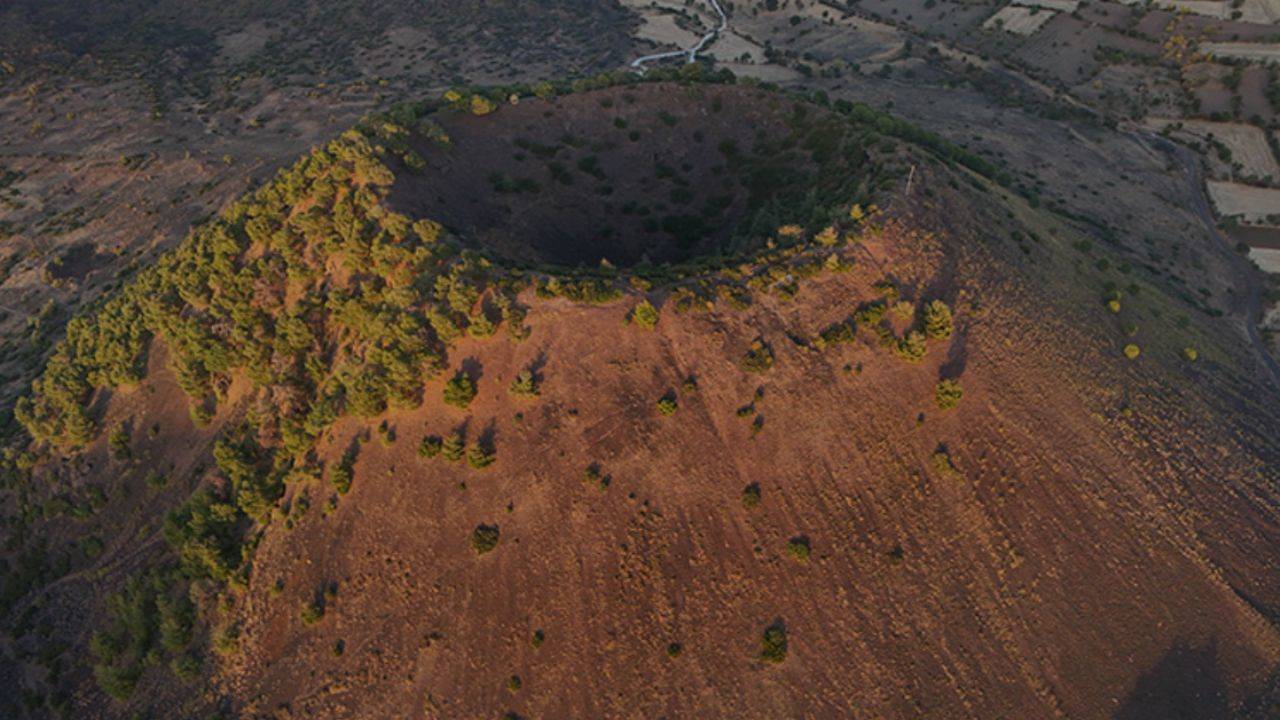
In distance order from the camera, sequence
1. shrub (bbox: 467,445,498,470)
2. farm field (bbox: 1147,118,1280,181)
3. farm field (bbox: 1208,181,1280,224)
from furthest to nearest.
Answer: farm field (bbox: 1147,118,1280,181), farm field (bbox: 1208,181,1280,224), shrub (bbox: 467,445,498,470)

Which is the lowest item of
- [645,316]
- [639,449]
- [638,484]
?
[638,484]

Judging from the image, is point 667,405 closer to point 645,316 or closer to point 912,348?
point 645,316

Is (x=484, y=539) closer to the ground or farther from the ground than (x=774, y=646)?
farther from the ground

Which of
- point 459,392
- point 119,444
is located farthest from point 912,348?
point 119,444

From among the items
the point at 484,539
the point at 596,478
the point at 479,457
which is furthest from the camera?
the point at 479,457

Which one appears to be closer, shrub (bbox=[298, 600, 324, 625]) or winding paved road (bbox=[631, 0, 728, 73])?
shrub (bbox=[298, 600, 324, 625])

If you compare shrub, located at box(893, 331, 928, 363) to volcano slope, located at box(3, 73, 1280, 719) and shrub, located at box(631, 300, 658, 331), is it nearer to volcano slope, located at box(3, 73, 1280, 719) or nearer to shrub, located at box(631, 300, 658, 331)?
volcano slope, located at box(3, 73, 1280, 719)

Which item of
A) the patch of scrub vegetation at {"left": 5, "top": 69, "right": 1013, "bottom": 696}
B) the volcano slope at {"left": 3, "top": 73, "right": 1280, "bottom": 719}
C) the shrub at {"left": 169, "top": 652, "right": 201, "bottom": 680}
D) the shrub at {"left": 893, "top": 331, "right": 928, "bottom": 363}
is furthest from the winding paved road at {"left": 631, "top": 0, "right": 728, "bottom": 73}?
the shrub at {"left": 169, "top": 652, "right": 201, "bottom": 680}

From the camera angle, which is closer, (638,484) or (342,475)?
(638,484)
